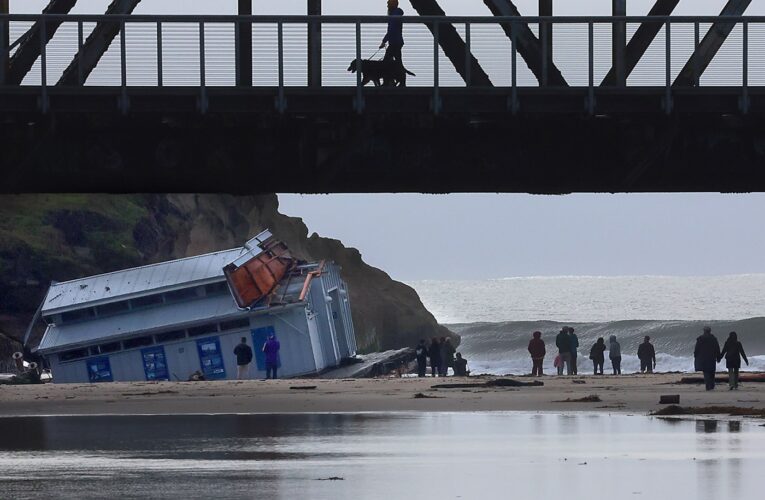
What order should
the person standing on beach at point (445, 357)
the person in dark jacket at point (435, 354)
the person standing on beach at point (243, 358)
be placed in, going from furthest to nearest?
the person standing on beach at point (445, 357) < the person in dark jacket at point (435, 354) < the person standing on beach at point (243, 358)

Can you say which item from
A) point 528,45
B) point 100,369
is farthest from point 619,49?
point 100,369

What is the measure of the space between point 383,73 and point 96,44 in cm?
517

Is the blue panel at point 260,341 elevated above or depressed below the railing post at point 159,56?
below

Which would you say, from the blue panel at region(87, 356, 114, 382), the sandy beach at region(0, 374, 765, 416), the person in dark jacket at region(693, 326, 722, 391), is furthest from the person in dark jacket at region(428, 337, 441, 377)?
the person in dark jacket at region(693, 326, 722, 391)

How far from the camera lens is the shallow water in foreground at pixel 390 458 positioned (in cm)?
1588

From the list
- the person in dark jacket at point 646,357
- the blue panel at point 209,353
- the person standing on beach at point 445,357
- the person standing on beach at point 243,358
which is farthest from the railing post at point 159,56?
the person in dark jacket at point 646,357

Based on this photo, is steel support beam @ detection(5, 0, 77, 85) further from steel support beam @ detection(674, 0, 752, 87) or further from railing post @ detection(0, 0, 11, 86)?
steel support beam @ detection(674, 0, 752, 87)

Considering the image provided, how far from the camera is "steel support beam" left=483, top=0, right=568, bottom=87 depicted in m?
30.9

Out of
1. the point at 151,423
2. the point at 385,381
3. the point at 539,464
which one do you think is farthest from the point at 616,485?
the point at 385,381

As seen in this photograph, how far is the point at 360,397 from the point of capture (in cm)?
3406

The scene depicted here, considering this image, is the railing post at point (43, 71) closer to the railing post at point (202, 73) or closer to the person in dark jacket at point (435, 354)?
the railing post at point (202, 73)

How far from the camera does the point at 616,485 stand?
52.6ft

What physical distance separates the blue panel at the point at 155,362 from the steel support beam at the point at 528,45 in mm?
19573

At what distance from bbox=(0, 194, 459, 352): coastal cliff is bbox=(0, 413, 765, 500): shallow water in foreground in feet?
133
